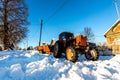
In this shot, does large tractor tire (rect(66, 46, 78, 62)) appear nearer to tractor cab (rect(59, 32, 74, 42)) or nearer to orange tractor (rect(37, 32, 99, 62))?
orange tractor (rect(37, 32, 99, 62))

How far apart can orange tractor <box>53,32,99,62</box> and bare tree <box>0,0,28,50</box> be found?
1321 centimetres

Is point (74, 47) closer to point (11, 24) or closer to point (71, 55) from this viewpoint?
point (71, 55)

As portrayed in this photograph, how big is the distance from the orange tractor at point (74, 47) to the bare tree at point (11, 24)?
43.4 ft

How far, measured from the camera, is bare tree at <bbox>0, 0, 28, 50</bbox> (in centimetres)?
2392

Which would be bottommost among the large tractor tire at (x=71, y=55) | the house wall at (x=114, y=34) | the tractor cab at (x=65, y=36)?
the large tractor tire at (x=71, y=55)

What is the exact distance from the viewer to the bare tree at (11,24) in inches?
942

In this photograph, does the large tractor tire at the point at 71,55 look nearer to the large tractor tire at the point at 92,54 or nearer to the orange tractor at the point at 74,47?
the orange tractor at the point at 74,47

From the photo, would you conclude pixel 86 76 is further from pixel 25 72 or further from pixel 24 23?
pixel 24 23

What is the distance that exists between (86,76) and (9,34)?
1931 cm

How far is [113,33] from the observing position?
2488 centimetres

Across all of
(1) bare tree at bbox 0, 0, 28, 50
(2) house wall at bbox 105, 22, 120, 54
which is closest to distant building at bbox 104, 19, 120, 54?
(2) house wall at bbox 105, 22, 120, 54

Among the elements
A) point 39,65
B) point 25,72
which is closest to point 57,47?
point 39,65

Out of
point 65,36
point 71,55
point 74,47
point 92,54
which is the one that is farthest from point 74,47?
point 65,36

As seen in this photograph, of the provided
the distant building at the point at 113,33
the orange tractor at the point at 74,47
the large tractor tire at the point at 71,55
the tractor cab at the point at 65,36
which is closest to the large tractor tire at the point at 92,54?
the orange tractor at the point at 74,47
